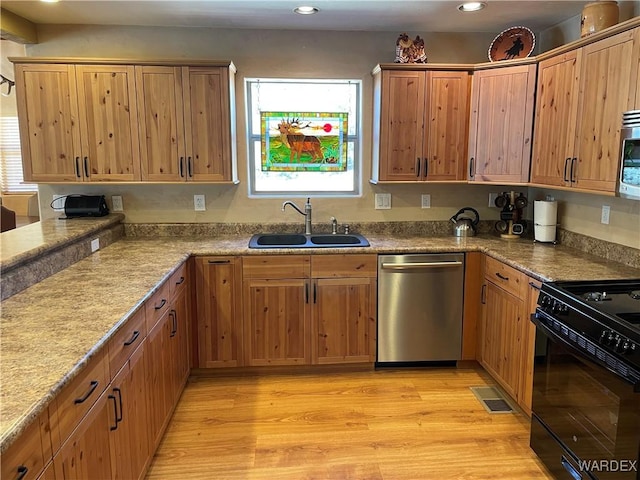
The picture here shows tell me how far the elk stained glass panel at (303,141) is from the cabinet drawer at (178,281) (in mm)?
1178

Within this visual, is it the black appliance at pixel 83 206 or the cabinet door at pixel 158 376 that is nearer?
the cabinet door at pixel 158 376

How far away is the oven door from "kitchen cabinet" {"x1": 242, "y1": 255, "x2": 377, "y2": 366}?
124cm

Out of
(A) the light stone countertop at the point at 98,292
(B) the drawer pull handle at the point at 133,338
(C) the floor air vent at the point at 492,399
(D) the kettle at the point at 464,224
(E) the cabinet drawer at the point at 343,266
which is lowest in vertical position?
(C) the floor air vent at the point at 492,399

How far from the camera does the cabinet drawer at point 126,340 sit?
69.4 inches

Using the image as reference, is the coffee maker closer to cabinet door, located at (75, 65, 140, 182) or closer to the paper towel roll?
the paper towel roll

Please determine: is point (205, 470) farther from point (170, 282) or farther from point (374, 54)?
point (374, 54)

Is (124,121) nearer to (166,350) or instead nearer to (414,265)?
(166,350)

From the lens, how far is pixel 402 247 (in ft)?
10.6

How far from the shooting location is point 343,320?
3.29 m

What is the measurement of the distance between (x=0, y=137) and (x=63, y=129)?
5.77m

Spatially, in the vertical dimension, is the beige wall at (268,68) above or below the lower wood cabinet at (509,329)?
above

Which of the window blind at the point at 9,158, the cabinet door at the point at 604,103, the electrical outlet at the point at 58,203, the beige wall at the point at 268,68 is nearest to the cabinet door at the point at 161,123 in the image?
the beige wall at the point at 268,68

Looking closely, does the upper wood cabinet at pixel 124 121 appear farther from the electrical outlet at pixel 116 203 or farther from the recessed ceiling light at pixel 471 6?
the recessed ceiling light at pixel 471 6

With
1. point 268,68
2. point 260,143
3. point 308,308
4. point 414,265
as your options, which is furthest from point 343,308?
point 268,68
